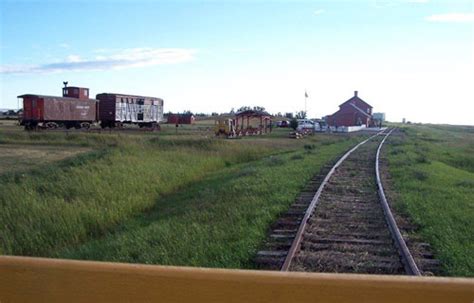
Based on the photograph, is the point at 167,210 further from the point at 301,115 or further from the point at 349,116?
the point at 301,115

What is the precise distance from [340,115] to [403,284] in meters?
95.0

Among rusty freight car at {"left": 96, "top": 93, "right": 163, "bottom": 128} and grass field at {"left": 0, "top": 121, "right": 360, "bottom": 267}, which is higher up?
rusty freight car at {"left": 96, "top": 93, "right": 163, "bottom": 128}

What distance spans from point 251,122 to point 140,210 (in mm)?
43655

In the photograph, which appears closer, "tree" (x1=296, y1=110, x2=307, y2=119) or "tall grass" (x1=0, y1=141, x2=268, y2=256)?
"tall grass" (x1=0, y1=141, x2=268, y2=256)

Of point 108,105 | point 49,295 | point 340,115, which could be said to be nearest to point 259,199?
point 49,295

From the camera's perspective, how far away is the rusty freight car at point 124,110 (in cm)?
5338

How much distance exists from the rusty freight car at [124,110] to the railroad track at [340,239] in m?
43.7

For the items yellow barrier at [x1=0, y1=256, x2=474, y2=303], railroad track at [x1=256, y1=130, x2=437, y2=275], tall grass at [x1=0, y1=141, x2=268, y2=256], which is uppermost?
yellow barrier at [x1=0, y1=256, x2=474, y2=303]

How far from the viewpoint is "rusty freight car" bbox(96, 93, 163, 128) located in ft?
175

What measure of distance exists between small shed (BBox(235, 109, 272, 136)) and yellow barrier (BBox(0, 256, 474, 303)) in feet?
150

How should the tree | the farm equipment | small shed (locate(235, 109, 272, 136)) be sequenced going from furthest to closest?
1. the tree
2. small shed (locate(235, 109, 272, 136))
3. the farm equipment

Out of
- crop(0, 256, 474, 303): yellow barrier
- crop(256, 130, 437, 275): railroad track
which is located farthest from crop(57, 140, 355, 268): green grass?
crop(0, 256, 474, 303): yellow barrier

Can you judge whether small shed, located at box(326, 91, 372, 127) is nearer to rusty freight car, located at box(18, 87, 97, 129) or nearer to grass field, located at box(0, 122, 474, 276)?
rusty freight car, located at box(18, 87, 97, 129)

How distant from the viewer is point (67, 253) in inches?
335
